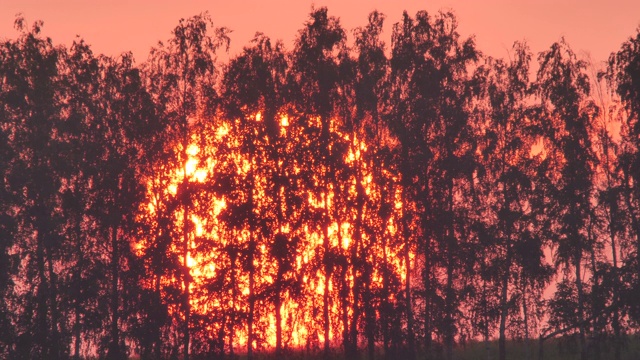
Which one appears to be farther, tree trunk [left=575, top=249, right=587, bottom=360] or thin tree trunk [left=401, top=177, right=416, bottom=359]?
tree trunk [left=575, top=249, right=587, bottom=360]

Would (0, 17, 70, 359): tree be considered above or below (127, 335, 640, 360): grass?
above

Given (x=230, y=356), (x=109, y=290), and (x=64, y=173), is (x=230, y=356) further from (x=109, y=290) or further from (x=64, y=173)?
(x=64, y=173)

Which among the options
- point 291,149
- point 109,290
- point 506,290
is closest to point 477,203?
point 506,290

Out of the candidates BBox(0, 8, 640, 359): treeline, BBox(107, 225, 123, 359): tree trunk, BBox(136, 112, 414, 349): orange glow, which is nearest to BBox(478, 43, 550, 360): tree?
BBox(0, 8, 640, 359): treeline

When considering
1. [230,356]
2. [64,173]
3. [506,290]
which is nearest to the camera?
[230,356]

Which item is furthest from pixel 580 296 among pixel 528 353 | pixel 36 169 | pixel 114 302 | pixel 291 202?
pixel 36 169

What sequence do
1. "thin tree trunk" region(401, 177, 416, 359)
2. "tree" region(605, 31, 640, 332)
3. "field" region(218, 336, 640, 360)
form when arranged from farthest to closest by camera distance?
"field" region(218, 336, 640, 360) → "thin tree trunk" region(401, 177, 416, 359) → "tree" region(605, 31, 640, 332)

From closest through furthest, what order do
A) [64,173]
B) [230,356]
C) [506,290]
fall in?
[230,356] → [64,173] → [506,290]

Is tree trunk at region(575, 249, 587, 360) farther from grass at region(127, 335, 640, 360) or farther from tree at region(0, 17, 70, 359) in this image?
tree at region(0, 17, 70, 359)

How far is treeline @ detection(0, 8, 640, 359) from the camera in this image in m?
44.0

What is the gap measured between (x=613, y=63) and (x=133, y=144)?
76.7 feet

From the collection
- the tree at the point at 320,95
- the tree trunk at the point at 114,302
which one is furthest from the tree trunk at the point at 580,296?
the tree trunk at the point at 114,302

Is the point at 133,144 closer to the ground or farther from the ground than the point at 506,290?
farther from the ground

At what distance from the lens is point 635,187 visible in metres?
47.1
